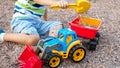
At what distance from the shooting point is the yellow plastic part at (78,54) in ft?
5.00

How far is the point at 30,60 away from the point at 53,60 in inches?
5.1

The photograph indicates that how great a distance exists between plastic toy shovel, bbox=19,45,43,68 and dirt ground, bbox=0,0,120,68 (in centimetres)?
7

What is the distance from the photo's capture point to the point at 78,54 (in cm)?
155

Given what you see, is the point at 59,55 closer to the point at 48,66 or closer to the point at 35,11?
the point at 48,66

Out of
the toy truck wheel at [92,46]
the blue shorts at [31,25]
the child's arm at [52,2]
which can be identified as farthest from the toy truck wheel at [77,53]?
the blue shorts at [31,25]

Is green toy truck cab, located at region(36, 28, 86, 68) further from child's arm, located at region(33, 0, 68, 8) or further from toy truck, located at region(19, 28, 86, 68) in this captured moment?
child's arm, located at region(33, 0, 68, 8)

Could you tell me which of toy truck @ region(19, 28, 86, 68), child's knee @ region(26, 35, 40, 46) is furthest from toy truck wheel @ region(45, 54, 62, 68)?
child's knee @ region(26, 35, 40, 46)

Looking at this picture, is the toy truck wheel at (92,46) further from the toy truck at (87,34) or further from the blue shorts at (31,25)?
the blue shorts at (31,25)

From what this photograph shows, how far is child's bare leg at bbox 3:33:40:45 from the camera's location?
1.71 metres

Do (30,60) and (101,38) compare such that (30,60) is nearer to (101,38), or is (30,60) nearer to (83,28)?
(83,28)

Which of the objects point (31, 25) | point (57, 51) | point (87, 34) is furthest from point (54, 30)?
point (57, 51)

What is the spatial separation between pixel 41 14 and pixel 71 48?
0.53 metres

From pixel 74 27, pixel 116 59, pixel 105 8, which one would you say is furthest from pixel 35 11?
pixel 105 8

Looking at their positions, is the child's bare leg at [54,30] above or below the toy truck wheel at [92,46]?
above
